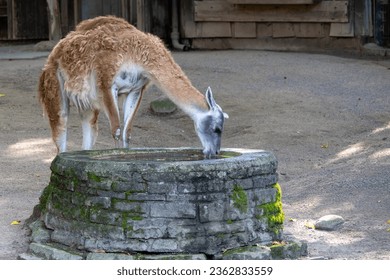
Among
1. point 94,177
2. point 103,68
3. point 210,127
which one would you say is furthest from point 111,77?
point 94,177

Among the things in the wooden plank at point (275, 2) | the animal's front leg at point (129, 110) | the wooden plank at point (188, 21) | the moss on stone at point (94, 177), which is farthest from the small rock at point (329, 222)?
the wooden plank at point (188, 21)

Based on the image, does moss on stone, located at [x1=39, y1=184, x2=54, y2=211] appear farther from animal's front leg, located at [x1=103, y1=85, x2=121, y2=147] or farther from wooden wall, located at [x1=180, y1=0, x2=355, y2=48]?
wooden wall, located at [x1=180, y1=0, x2=355, y2=48]

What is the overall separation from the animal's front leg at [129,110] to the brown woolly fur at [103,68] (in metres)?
0.15

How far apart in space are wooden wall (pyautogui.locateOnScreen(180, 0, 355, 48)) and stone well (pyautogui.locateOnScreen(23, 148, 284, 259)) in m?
10.4

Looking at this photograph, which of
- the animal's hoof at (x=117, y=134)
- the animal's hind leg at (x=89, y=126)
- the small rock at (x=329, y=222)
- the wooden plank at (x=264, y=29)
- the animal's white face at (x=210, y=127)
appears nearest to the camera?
the small rock at (x=329, y=222)

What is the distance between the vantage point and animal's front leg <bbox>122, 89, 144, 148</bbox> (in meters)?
8.77

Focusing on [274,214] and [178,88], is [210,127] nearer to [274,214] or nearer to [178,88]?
[178,88]

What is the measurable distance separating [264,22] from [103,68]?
29.4 feet

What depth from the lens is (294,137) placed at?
11250 millimetres

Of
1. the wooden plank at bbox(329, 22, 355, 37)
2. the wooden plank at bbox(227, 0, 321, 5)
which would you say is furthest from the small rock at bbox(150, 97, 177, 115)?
the wooden plank at bbox(329, 22, 355, 37)

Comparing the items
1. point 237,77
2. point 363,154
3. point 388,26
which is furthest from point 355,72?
point 363,154

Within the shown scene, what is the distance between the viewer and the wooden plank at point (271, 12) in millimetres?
16375

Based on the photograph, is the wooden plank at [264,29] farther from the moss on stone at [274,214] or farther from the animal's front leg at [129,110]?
the moss on stone at [274,214]

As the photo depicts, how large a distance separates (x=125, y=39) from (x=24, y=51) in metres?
8.76
